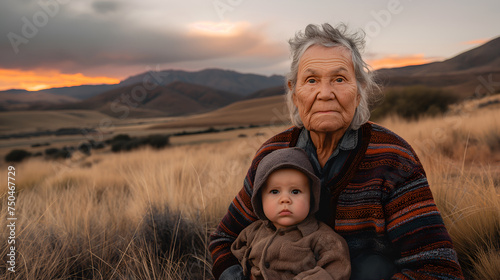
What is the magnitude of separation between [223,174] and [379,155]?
3630 millimetres

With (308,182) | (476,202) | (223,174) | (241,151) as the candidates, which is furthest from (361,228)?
(241,151)

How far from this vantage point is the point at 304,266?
2.06 meters

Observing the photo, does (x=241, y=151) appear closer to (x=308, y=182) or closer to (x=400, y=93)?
(x=308, y=182)

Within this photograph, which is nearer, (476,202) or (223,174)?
(476,202)

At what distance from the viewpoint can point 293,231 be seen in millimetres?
2184

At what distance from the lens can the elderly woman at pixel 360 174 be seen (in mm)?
1951

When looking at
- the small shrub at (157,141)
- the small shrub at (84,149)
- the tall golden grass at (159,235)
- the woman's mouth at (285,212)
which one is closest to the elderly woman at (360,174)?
the woman's mouth at (285,212)

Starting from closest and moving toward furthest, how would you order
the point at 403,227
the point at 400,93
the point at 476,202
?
the point at 403,227 < the point at 476,202 < the point at 400,93

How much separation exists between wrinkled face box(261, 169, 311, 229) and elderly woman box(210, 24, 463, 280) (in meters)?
0.21

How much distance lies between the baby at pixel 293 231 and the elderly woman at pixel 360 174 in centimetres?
16

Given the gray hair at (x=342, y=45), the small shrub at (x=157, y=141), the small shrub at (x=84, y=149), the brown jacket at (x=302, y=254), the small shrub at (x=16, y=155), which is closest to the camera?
the brown jacket at (x=302, y=254)

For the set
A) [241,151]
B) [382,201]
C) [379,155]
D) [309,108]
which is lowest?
[241,151]

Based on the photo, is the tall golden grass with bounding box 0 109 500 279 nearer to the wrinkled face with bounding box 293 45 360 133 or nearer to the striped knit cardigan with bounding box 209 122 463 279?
the striped knit cardigan with bounding box 209 122 463 279

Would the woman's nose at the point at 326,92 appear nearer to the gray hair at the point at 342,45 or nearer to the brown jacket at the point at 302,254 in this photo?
the gray hair at the point at 342,45
